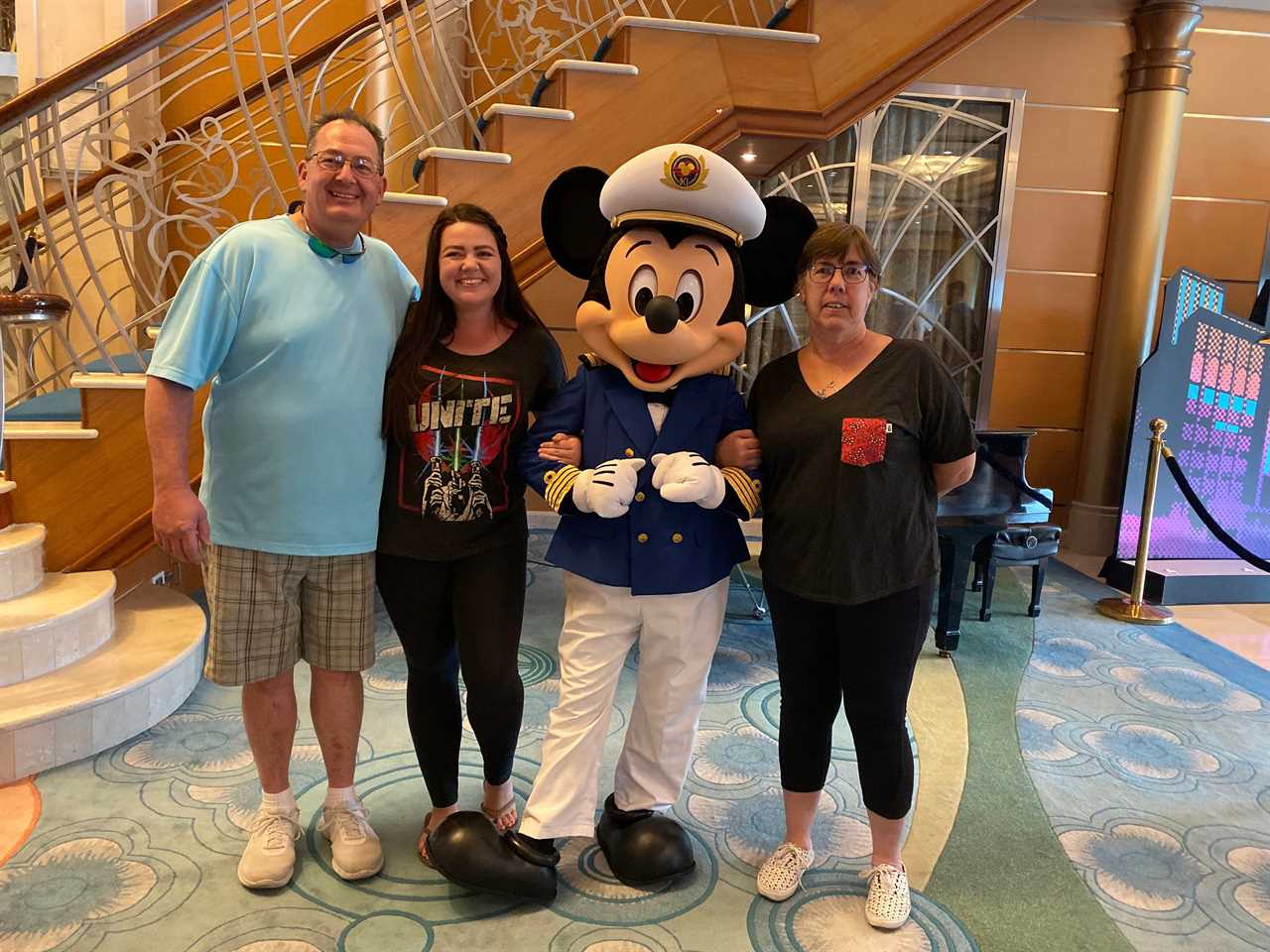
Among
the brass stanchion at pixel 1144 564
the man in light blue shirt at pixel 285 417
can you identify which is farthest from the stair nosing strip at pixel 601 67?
the brass stanchion at pixel 1144 564

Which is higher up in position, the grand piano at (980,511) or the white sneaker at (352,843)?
the grand piano at (980,511)

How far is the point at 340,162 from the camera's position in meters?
1.75

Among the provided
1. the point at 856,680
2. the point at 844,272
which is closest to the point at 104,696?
the point at 856,680

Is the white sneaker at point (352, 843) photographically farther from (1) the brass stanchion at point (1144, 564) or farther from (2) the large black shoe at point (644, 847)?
(1) the brass stanchion at point (1144, 564)

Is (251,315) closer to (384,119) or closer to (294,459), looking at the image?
(294,459)

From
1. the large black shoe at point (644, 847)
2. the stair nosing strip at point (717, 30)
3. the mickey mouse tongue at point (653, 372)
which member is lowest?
the large black shoe at point (644, 847)

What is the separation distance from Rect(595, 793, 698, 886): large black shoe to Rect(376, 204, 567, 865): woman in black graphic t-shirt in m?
0.36

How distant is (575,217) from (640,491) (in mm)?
692

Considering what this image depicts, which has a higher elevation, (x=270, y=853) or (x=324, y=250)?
(x=324, y=250)

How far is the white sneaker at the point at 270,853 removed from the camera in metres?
1.91

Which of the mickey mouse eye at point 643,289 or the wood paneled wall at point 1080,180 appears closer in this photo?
the mickey mouse eye at point 643,289

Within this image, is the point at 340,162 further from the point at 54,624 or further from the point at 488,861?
the point at 54,624

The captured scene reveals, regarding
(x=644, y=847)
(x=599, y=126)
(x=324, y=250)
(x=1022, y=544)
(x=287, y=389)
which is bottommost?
(x=644, y=847)

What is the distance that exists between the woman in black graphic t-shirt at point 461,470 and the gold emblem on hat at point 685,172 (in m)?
0.36
